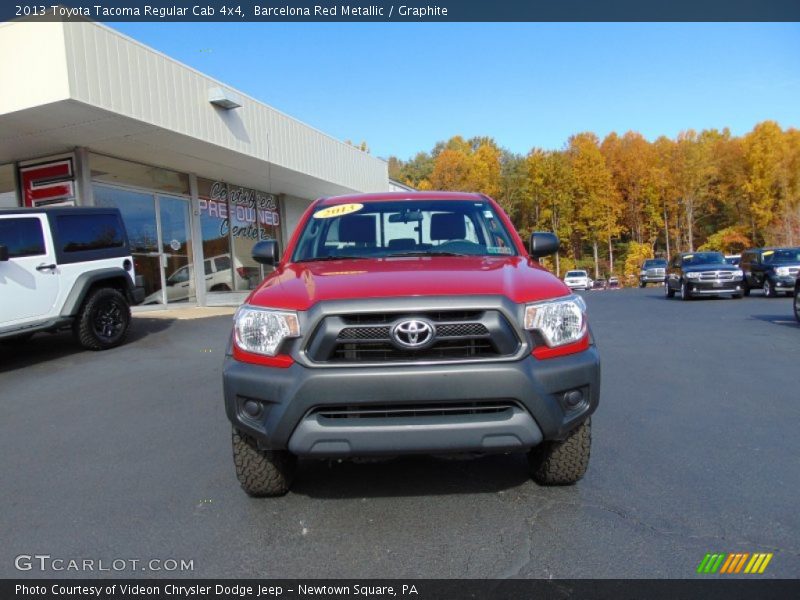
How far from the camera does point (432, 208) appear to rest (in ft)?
14.0

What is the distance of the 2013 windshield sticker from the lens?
4.20m

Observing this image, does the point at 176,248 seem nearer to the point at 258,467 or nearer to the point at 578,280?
the point at 258,467

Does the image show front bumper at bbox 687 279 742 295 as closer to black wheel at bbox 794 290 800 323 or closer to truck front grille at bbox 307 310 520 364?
black wheel at bbox 794 290 800 323

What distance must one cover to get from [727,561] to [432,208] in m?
2.80

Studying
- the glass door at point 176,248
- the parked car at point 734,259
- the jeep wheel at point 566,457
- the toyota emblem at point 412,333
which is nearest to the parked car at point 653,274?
the parked car at point 734,259

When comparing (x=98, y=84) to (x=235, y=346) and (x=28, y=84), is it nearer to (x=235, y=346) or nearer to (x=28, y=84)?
(x=28, y=84)

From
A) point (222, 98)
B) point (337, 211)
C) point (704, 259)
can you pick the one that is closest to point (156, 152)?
point (222, 98)

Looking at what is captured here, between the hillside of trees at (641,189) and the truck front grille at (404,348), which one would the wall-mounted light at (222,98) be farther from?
the hillside of trees at (641,189)

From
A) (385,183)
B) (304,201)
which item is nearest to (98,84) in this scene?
(304,201)

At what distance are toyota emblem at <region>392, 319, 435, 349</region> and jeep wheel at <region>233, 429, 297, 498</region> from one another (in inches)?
38.1

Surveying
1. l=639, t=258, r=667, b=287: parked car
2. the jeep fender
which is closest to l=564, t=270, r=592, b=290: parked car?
l=639, t=258, r=667, b=287: parked car

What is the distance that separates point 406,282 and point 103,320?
7355 millimetres

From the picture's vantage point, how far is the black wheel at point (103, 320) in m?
8.29
